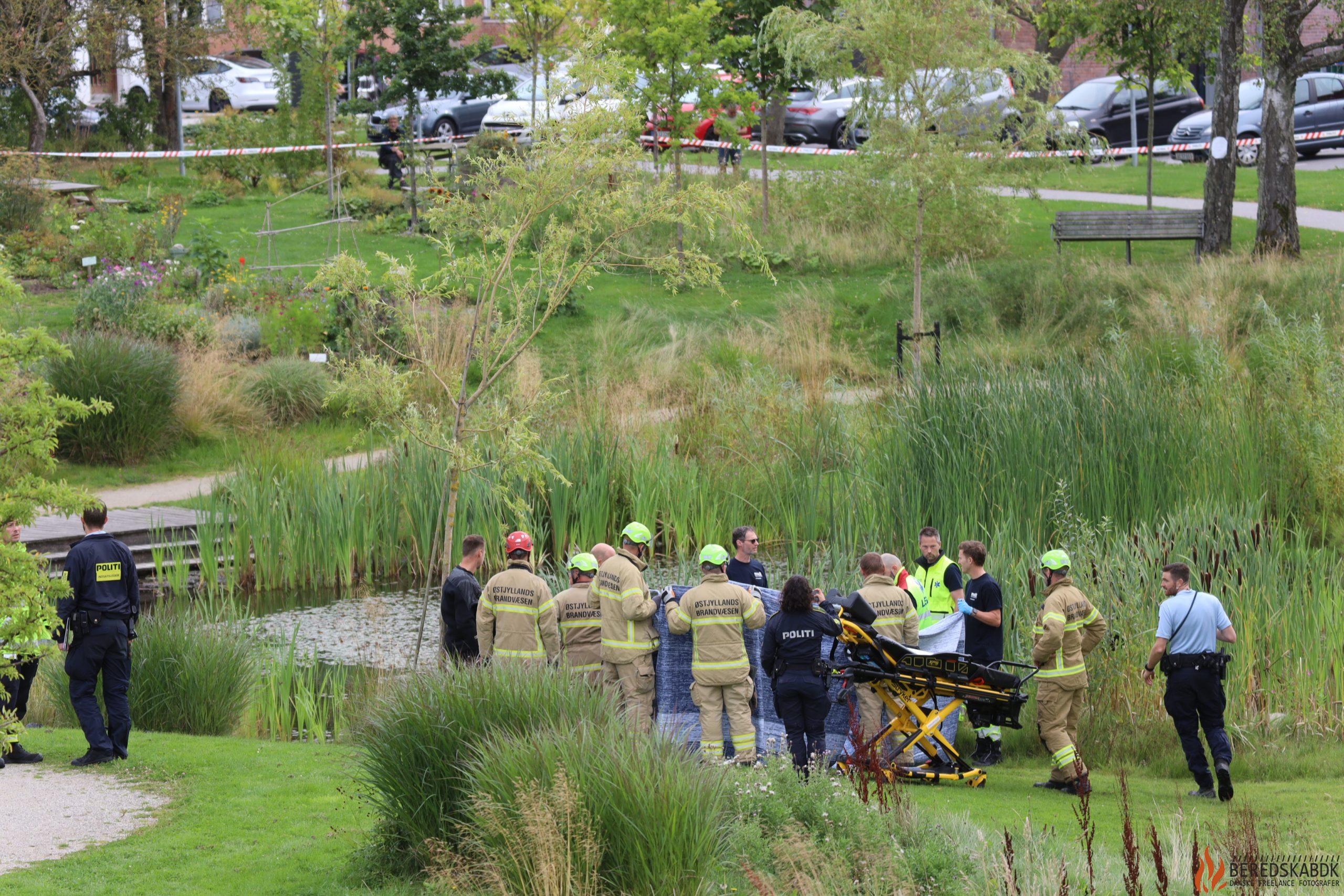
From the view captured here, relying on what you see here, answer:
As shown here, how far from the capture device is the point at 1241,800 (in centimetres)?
885

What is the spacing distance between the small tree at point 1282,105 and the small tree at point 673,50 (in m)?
8.92

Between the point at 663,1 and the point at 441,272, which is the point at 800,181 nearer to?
the point at 663,1

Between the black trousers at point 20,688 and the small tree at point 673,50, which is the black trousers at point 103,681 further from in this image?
the small tree at point 673,50

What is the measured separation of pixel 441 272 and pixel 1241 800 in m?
7.15

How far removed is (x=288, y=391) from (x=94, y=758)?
38.1 feet

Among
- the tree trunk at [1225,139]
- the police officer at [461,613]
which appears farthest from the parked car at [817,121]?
the police officer at [461,613]

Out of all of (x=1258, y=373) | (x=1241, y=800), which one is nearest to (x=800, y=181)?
(x=1258, y=373)

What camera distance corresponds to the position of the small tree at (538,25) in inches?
1261

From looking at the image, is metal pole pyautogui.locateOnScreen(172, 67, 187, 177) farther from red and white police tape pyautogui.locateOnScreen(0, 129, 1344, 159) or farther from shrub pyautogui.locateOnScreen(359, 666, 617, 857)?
shrub pyautogui.locateOnScreen(359, 666, 617, 857)

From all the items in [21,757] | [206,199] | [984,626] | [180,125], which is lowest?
[21,757]

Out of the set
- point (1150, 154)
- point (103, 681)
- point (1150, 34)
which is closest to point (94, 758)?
point (103, 681)

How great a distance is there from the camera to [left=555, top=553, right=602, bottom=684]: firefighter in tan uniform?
407 inches

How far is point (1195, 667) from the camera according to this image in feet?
30.2

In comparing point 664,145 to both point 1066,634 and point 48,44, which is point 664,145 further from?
point 1066,634
